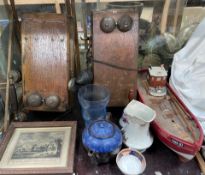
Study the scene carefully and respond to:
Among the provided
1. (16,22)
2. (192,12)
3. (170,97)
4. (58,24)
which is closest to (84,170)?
(170,97)

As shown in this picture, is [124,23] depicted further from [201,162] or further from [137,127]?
[201,162]

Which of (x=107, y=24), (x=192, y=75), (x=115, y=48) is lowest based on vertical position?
(x=192, y=75)

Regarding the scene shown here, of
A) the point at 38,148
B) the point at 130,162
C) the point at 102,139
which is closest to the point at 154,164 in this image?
→ the point at 130,162

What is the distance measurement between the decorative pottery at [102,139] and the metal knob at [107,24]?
422 mm

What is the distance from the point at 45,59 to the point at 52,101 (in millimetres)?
194

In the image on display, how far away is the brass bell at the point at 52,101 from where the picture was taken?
961mm

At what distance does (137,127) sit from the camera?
0.84 meters

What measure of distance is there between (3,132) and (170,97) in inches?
31.3

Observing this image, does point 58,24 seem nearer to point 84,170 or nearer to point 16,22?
point 16,22

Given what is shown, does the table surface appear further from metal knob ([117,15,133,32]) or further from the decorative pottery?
metal knob ([117,15,133,32])

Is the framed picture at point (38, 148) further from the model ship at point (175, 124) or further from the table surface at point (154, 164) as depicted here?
the model ship at point (175, 124)

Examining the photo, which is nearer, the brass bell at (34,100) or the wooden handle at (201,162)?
the wooden handle at (201,162)

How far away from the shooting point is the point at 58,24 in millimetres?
994

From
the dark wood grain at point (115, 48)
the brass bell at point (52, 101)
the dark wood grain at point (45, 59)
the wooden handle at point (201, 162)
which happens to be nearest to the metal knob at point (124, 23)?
the dark wood grain at point (115, 48)
